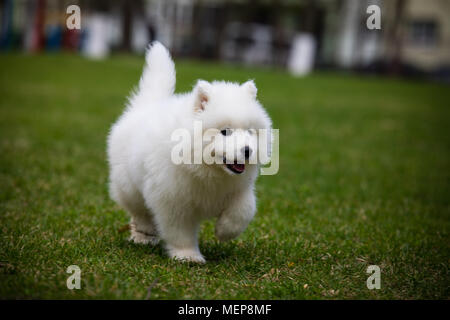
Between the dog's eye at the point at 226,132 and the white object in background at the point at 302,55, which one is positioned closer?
the dog's eye at the point at 226,132

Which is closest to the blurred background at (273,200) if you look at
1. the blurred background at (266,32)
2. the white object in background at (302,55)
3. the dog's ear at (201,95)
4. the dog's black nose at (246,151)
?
the dog's black nose at (246,151)

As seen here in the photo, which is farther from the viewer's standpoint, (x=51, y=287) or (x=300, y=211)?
(x=300, y=211)

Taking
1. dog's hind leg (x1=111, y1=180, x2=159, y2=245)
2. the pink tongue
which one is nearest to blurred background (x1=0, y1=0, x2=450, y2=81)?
dog's hind leg (x1=111, y1=180, x2=159, y2=245)

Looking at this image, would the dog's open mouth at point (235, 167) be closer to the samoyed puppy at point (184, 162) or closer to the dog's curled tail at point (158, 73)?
the samoyed puppy at point (184, 162)

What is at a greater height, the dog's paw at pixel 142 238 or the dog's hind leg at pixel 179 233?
the dog's hind leg at pixel 179 233

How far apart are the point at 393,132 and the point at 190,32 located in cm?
2704

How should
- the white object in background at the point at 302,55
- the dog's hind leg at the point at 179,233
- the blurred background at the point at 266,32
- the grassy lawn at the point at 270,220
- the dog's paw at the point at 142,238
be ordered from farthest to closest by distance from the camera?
the blurred background at the point at 266,32 < the white object in background at the point at 302,55 < the dog's paw at the point at 142,238 < the dog's hind leg at the point at 179,233 < the grassy lawn at the point at 270,220

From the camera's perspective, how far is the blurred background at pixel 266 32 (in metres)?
27.6

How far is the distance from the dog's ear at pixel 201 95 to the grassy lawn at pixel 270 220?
1.00 meters

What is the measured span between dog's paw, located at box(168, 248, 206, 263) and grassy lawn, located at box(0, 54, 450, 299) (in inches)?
3.1

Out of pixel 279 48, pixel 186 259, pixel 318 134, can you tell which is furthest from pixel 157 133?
pixel 279 48

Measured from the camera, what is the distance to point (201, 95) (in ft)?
10.7

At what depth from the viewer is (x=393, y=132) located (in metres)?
11.1
